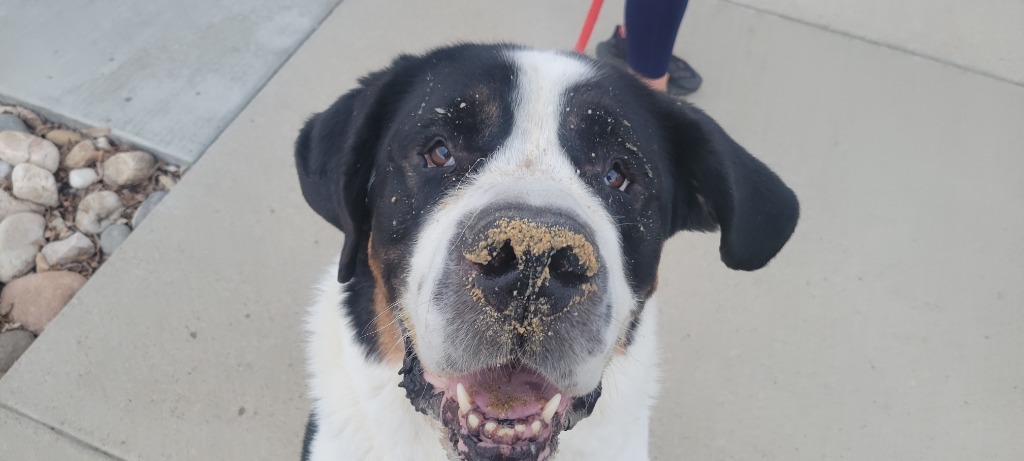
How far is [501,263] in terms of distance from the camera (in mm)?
1479

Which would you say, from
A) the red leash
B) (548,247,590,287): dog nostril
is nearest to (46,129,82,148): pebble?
the red leash

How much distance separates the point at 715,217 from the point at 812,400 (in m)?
1.39

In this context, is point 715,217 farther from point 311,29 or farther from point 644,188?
point 311,29

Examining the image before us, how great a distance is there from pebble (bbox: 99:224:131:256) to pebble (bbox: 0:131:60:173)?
47 cm

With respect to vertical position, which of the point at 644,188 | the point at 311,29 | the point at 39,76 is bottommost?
the point at 39,76

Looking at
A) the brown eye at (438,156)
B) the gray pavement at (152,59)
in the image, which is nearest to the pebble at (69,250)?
the gray pavement at (152,59)

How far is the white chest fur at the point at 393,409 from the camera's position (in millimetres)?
2123

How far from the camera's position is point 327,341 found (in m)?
2.39

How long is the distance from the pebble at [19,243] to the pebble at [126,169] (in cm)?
36

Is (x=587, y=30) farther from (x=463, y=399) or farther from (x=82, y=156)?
(x=82, y=156)

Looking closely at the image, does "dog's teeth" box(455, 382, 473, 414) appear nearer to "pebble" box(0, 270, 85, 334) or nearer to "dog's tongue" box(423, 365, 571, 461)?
"dog's tongue" box(423, 365, 571, 461)

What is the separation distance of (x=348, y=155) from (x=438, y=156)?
27 cm

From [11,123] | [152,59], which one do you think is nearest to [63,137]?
[11,123]

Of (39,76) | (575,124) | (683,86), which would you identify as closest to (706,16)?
(683,86)
